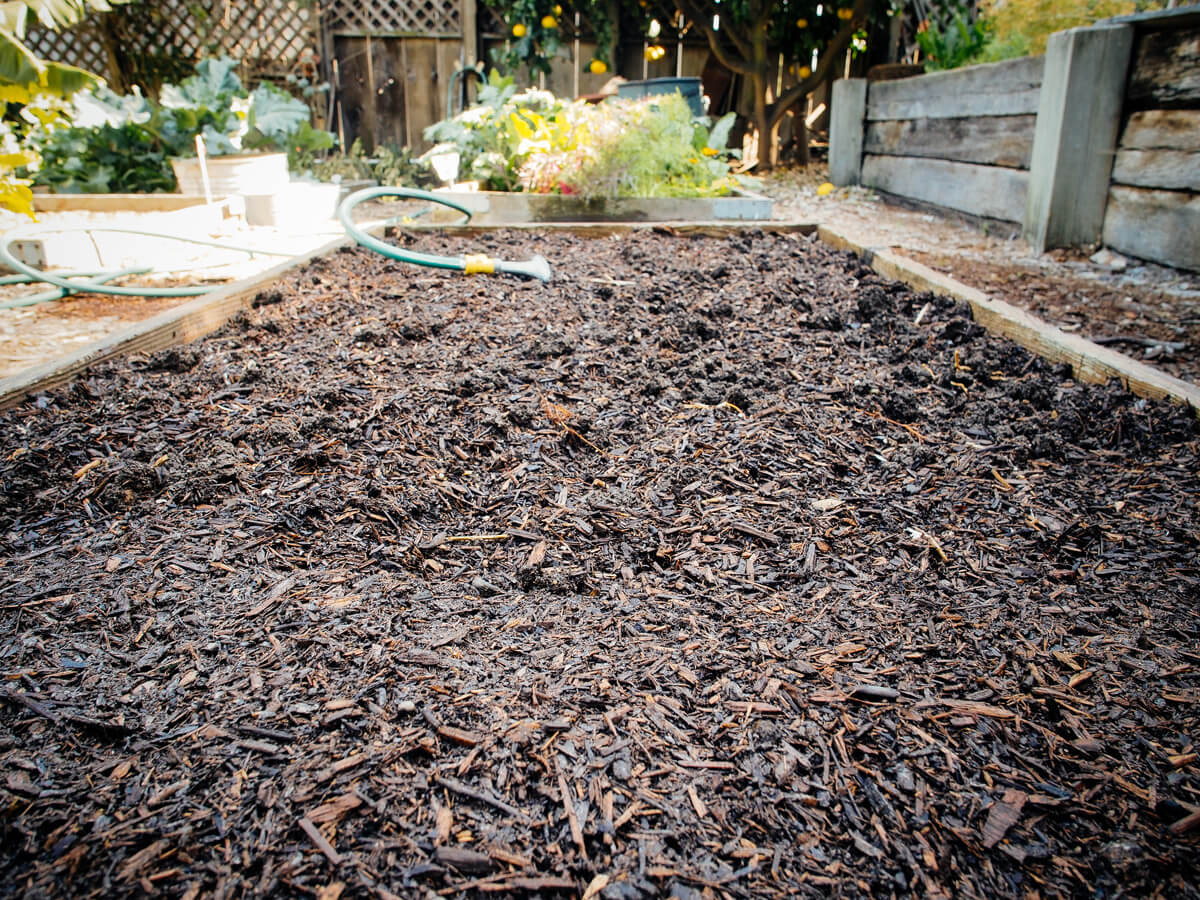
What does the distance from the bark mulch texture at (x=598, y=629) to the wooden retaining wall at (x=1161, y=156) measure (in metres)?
1.96

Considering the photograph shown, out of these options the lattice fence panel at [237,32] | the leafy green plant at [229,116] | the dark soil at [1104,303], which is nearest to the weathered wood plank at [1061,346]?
the dark soil at [1104,303]

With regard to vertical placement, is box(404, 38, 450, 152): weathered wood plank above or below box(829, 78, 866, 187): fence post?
above

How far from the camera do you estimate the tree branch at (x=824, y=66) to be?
26.6 feet

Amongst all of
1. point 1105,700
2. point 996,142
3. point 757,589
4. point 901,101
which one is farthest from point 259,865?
point 901,101

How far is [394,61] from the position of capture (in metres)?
9.12

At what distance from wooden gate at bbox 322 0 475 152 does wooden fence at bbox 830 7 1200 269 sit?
20.1ft

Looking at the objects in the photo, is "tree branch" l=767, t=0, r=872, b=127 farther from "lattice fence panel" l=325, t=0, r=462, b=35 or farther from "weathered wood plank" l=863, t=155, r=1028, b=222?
"lattice fence panel" l=325, t=0, r=462, b=35

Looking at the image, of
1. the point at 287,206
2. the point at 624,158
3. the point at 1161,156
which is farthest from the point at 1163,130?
the point at 287,206

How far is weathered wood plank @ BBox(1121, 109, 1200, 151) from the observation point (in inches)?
136

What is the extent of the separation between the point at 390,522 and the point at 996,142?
509cm

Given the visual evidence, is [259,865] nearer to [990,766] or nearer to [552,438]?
[990,766]

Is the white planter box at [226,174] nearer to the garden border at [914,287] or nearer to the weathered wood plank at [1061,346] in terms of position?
the garden border at [914,287]

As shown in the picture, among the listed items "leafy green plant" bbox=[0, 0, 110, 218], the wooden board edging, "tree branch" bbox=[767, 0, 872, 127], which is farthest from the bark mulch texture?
"tree branch" bbox=[767, 0, 872, 127]

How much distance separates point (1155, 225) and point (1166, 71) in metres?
0.73
